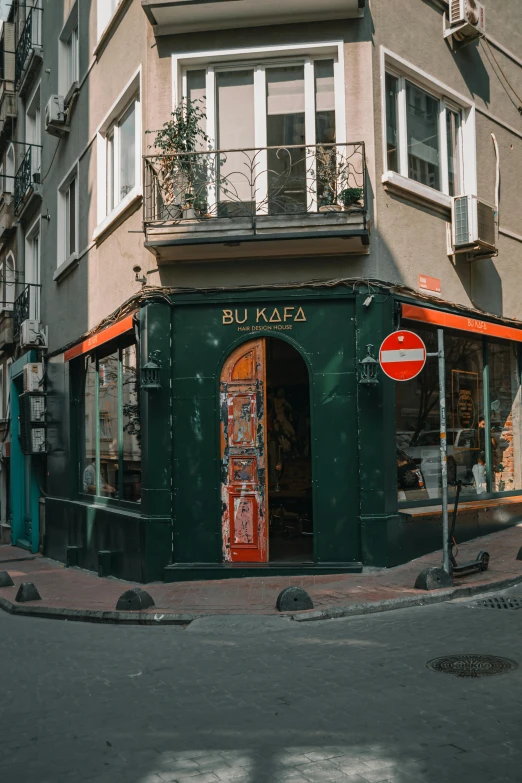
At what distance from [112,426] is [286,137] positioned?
17.3 ft

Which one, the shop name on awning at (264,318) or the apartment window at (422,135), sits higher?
the apartment window at (422,135)

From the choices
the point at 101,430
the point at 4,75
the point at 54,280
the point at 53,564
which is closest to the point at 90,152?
the point at 54,280

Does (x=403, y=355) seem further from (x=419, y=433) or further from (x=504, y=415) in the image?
(x=504, y=415)

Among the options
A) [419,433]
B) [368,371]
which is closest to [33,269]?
[419,433]

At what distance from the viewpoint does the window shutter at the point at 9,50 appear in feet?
71.9

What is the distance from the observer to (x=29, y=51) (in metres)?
18.6

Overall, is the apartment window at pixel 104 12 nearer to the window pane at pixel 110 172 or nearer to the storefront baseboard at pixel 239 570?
the window pane at pixel 110 172

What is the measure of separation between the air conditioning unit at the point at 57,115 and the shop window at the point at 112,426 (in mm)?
4740

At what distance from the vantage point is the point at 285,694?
577 cm

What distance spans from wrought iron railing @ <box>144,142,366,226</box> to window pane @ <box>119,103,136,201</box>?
147cm

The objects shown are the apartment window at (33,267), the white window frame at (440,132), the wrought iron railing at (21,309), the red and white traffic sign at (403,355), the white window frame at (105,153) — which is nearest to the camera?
the red and white traffic sign at (403,355)

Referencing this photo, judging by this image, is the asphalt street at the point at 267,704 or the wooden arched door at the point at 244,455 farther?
the wooden arched door at the point at 244,455

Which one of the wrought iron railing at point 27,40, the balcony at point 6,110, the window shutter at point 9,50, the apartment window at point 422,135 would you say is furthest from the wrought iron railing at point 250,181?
the window shutter at point 9,50

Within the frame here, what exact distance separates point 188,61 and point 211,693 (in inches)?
343
